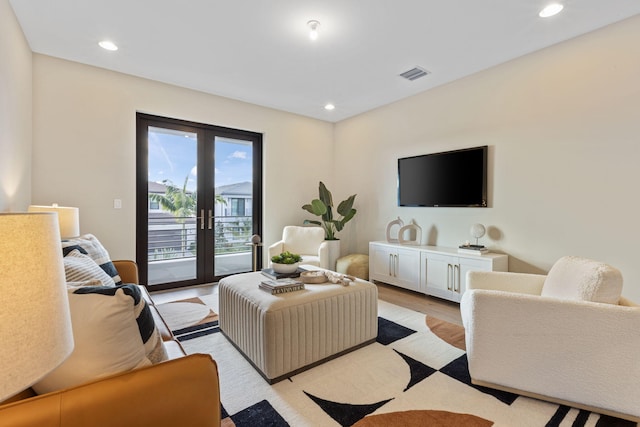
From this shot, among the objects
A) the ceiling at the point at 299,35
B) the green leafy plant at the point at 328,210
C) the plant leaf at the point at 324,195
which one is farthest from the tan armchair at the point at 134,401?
the plant leaf at the point at 324,195

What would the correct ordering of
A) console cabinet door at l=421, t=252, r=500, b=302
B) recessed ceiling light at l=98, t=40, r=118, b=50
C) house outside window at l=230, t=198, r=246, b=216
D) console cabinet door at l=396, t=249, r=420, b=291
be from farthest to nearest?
house outside window at l=230, t=198, r=246, b=216 → console cabinet door at l=396, t=249, r=420, b=291 → console cabinet door at l=421, t=252, r=500, b=302 → recessed ceiling light at l=98, t=40, r=118, b=50

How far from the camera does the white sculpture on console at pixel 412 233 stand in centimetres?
411

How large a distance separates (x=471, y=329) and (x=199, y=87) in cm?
404

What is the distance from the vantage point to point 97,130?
3404mm

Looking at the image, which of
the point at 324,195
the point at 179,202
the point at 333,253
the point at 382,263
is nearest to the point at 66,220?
the point at 179,202

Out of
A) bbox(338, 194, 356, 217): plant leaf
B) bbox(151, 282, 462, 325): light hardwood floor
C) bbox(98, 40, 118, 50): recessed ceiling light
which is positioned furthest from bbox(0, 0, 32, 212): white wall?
bbox(338, 194, 356, 217): plant leaf

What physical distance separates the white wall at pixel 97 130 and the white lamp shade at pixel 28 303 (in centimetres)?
342

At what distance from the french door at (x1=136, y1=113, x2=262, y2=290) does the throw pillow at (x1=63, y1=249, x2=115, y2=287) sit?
2063 millimetres

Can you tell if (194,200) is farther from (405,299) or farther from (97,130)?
(405,299)

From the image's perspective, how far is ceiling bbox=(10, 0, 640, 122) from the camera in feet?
7.79

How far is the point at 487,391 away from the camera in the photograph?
70.5 inches

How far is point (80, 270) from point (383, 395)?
72.8 inches

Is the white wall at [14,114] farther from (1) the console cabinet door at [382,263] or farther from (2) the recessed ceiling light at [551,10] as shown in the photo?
(2) the recessed ceiling light at [551,10]

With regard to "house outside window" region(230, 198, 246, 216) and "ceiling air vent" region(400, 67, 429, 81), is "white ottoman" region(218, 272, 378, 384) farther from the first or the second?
"ceiling air vent" region(400, 67, 429, 81)
